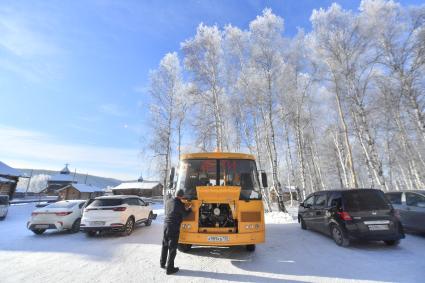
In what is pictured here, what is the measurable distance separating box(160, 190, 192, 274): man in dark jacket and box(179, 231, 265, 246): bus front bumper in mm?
586

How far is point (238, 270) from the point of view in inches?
199

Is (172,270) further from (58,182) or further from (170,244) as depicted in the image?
(58,182)

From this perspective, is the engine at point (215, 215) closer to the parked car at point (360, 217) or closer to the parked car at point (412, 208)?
the parked car at point (360, 217)

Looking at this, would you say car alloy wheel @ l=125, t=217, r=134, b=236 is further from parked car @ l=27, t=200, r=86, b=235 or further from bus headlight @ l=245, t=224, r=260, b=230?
bus headlight @ l=245, t=224, r=260, b=230

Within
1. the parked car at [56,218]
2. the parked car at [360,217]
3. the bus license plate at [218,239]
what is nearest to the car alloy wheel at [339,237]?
the parked car at [360,217]

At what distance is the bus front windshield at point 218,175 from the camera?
20.6 ft

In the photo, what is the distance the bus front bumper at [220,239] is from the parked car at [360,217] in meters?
2.85

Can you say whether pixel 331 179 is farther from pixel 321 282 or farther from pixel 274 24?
pixel 321 282

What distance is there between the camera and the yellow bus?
556 centimetres

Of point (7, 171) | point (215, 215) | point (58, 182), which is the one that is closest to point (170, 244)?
point (215, 215)

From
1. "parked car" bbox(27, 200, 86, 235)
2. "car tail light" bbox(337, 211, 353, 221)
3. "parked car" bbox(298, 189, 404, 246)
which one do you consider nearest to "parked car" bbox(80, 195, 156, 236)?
"parked car" bbox(27, 200, 86, 235)

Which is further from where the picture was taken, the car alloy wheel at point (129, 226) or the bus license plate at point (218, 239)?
the car alloy wheel at point (129, 226)

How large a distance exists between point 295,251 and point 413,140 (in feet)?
77.4

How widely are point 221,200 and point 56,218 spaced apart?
7630 mm
